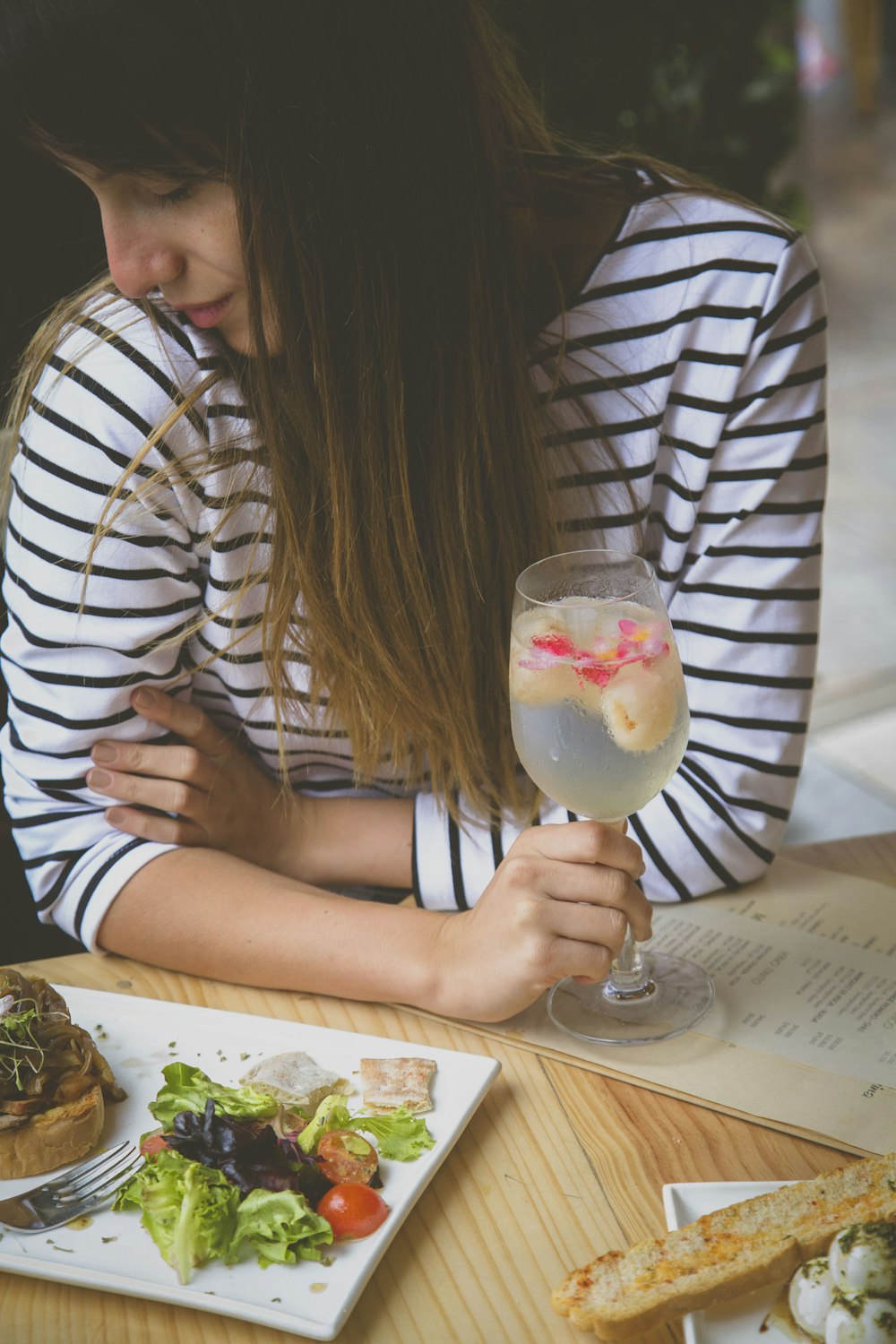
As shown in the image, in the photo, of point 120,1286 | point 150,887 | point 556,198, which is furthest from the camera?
point 556,198

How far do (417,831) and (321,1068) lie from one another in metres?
0.35

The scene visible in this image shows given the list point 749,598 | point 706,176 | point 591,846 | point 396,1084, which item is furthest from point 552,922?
point 706,176

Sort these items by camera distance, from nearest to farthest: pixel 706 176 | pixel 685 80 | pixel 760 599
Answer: pixel 760 599 → pixel 706 176 → pixel 685 80

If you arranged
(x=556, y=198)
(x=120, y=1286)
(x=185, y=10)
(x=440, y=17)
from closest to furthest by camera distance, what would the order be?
1. (x=120, y=1286)
2. (x=185, y=10)
3. (x=440, y=17)
4. (x=556, y=198)

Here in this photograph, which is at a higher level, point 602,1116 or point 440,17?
point 440,17

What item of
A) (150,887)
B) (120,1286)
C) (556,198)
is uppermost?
(556,198)

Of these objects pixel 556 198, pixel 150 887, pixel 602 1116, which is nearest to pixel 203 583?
pixel 150 887

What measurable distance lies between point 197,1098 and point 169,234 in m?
0.67

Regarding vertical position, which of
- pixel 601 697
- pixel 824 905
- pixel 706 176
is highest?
pixel 706 176

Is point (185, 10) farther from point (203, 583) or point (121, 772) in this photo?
point (121, 772)

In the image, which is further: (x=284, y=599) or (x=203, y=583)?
(x=203, y=583)

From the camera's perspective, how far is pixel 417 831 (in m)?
1.33

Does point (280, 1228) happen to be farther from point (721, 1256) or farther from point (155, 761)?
point (155, 761)

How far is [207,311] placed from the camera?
113cm
